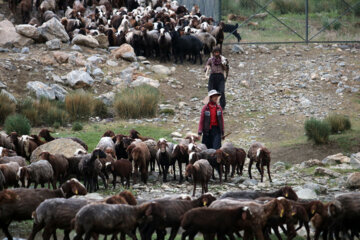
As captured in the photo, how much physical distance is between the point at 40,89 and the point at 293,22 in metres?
14.9

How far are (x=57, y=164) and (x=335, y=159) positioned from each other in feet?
22.7

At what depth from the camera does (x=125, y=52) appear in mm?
26016

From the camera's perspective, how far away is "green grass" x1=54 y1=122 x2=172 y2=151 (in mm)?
18195

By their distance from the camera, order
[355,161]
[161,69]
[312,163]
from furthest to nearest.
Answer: [161,69] < [312,163] < [355,161]

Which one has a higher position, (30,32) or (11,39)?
(30,32)

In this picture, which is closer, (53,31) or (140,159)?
(140,159)

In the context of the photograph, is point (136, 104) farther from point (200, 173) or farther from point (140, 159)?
point (200, 173)

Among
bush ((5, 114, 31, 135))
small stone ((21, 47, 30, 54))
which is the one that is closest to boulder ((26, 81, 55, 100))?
bush ((5, 114, 31, 135))

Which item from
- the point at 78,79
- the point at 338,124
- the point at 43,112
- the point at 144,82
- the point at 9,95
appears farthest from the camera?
the point at 144,82

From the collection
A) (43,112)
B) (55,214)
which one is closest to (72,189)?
(55,214)

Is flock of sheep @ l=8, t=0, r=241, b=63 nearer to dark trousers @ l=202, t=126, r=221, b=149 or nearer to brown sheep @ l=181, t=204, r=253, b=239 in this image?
dark trousers @ l=202, t=126, r=221, b=149

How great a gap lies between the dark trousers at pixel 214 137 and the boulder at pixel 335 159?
9.25 feet

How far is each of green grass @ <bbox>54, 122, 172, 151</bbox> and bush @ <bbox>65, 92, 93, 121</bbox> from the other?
76 cm

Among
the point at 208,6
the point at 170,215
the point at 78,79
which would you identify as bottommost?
the point at 170,215
